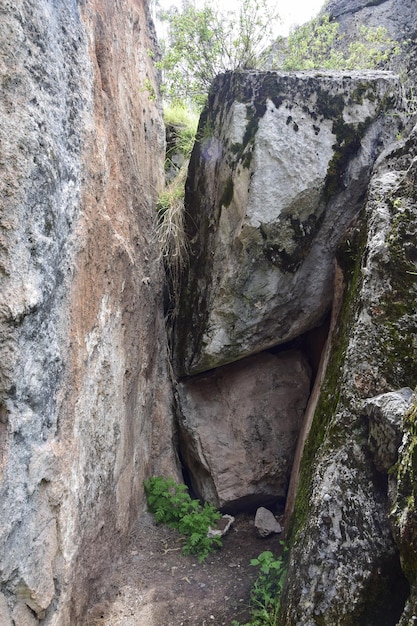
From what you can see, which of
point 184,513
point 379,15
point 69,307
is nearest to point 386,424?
point 69,307

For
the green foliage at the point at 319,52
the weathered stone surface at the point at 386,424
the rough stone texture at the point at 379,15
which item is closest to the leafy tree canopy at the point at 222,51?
the green foliage at the point at 319,52

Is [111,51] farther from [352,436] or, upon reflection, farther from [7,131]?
[352,436]

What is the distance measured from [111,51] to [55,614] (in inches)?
149

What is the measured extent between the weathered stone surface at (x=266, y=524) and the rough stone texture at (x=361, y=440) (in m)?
0.90

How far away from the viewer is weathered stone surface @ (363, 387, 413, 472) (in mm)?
2434

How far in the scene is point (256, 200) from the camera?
147 inches

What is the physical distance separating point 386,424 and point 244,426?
1967 millimetres

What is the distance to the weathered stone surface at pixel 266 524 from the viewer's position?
12.6ft

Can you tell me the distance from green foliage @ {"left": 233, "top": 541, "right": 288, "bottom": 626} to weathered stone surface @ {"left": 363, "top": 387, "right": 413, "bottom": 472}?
100cm

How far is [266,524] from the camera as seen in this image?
12.8ft

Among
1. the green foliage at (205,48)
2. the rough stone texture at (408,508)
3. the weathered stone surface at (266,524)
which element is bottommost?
the weathered stone surface at (266,524)

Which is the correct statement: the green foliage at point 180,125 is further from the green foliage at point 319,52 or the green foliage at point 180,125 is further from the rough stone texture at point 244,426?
the rough stone texture at point 244,426

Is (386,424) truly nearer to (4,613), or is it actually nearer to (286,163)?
(4,613)

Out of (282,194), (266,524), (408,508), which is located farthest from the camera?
(266,524)
